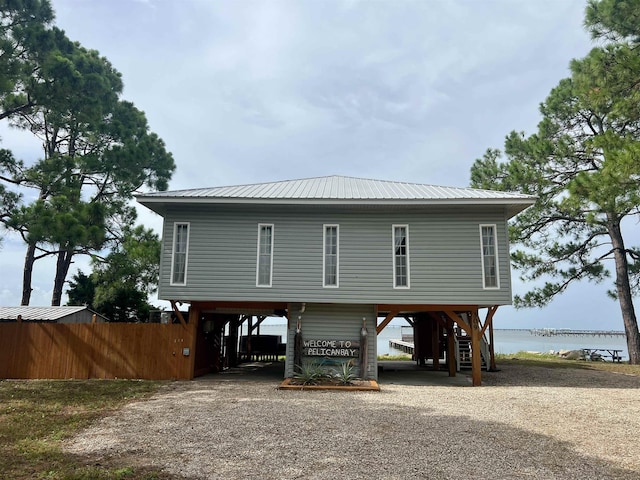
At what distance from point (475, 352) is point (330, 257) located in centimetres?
496

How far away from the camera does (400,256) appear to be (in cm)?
1323

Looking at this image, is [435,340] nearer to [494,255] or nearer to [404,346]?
[494,255]

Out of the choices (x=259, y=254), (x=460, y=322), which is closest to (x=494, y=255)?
(x=460, y=322)

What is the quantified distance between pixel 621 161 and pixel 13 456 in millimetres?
14857

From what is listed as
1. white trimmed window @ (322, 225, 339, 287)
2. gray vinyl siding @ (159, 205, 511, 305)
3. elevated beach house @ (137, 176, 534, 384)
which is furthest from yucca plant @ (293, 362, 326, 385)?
white trimmed window @ (322, 225, 339, 287)

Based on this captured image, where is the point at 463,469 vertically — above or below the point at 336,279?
below

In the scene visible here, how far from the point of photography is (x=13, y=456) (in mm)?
5840

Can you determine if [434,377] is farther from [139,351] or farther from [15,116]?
[15,116]

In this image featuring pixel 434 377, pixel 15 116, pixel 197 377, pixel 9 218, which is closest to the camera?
pixel 197 377

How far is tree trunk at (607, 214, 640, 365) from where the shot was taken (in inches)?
805

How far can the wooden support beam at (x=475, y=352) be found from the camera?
41.9 feet

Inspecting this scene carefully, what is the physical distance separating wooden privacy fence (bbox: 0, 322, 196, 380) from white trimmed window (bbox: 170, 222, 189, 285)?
5.07 ft

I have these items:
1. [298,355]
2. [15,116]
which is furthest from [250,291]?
[15,116]

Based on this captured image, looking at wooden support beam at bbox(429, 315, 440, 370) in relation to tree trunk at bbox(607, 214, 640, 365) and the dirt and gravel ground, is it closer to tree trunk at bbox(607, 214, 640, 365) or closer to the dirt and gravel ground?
the dirt and gravel ground
